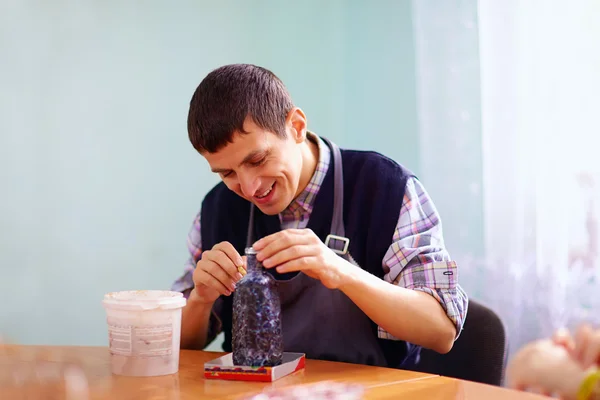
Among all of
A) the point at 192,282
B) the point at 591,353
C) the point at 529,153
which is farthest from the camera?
the point at 529,153

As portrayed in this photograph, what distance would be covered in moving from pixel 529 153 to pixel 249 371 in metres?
1.29

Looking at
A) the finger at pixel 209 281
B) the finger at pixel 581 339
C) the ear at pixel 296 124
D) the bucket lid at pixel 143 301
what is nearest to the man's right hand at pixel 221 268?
the finger at pixel 209 281

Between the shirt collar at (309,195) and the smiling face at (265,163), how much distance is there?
0.04 m

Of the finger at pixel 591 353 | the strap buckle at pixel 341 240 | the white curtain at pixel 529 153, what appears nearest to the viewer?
the finger at pixel 591 353

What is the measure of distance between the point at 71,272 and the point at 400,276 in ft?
4.03

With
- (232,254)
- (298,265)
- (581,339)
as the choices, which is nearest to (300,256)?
(298,265)

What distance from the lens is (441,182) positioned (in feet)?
7.62

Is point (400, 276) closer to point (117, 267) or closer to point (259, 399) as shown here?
point (259, 399)

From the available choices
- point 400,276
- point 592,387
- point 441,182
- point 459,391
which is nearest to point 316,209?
point 400,276

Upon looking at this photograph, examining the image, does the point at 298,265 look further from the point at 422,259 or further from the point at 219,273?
the point at 422,259

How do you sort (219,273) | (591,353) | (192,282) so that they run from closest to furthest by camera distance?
(591,353) < (219,273) < (192,282)

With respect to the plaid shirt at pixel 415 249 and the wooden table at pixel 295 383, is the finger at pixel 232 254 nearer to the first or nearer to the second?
the wooden table at pixel 295 383

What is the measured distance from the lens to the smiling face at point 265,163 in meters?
1.34

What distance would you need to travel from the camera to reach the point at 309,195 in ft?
5.07
